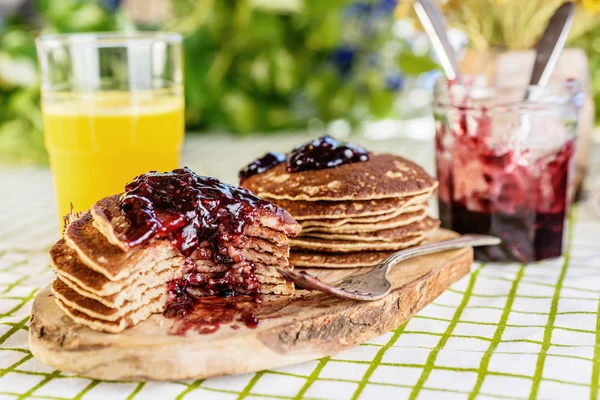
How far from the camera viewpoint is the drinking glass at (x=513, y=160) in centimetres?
244

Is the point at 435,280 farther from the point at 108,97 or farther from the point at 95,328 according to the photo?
→ the point at 108,97

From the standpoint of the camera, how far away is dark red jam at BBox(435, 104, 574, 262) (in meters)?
2.46

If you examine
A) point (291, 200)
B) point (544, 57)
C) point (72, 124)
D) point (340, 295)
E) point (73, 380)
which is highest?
point (544, 57)

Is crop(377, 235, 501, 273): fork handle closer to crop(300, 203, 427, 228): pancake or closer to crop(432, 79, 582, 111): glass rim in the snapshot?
crop(300, 203, 427, 228): pancake

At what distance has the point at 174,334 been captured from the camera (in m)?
1.71

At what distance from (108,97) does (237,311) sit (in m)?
1.26

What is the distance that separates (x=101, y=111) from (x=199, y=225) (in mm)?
1010

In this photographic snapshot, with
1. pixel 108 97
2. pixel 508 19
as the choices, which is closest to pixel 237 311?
pixel 108 97

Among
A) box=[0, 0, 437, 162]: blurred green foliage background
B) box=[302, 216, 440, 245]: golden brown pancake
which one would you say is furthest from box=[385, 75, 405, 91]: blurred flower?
box=[302, 216, 440, 245]: golden brown pancake

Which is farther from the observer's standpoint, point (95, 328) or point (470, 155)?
point (470, 155)

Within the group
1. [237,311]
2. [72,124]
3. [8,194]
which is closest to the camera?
[237,311]

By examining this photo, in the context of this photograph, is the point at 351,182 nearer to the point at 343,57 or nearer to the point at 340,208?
the point at 340,208

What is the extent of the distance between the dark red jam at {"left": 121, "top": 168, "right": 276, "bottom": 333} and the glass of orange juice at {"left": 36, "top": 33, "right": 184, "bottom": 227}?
2.62 ft

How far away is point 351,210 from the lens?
2176mm
